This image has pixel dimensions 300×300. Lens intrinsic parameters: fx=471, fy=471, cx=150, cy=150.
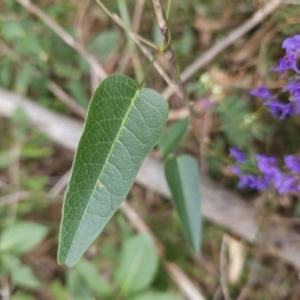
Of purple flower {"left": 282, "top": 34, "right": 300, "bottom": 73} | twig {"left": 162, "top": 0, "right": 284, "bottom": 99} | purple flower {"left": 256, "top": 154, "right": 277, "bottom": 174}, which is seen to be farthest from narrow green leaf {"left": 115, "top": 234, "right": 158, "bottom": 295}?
purple flower {"left": 282, "top": 34, "right": 300, "bottom": 73}

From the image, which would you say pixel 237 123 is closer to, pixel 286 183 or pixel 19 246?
pixel 286 183

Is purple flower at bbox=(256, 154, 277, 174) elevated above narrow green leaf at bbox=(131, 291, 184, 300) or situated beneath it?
elevated above

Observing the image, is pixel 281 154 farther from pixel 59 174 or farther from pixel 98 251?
pixel 59 174

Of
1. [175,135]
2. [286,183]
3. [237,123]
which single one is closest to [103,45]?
[237,123]

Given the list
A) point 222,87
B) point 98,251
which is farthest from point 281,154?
point 98,251

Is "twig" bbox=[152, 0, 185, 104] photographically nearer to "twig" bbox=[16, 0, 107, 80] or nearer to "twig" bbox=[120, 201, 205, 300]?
"twig" bbox=[16, 0, 107, 80]

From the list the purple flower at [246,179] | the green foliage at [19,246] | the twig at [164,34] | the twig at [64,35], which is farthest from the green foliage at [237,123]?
the green foliage at [19,246]
